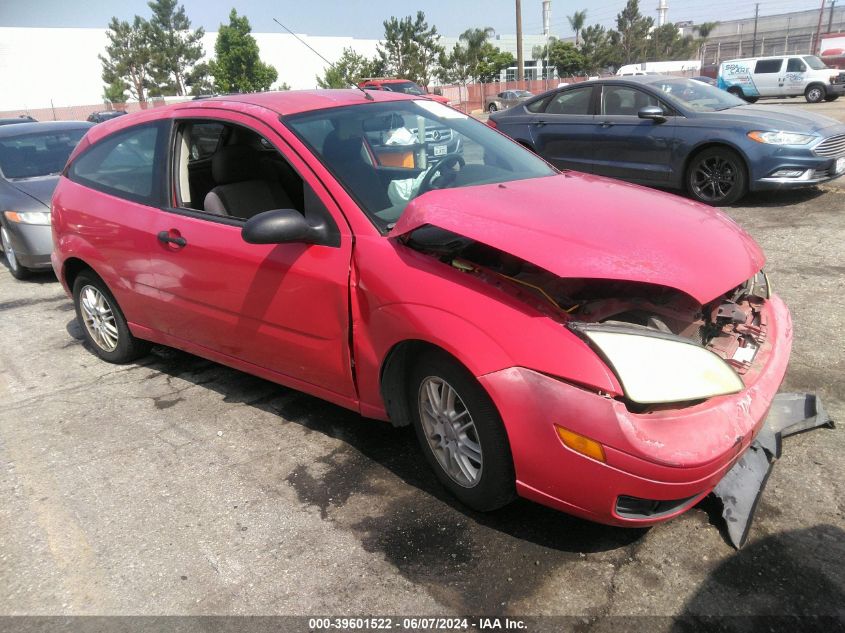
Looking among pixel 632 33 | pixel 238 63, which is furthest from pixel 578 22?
pixel 238 63

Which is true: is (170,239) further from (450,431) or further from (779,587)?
(779,587)

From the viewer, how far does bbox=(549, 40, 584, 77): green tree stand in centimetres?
6391

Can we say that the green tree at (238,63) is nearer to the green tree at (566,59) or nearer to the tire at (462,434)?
the green tree at (566,59)

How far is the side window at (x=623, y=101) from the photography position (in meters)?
8.40

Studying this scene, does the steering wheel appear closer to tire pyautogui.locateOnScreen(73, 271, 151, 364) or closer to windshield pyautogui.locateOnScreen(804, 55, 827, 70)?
tire pyautogui.locateOnScreen(73, 271, 151, 364)

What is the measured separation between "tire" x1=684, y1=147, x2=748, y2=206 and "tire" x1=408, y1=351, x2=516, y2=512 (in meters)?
6.36

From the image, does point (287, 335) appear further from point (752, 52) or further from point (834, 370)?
point (752, 52)

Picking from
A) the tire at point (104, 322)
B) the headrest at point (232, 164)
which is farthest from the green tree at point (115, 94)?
the headrest at point (232, 164)

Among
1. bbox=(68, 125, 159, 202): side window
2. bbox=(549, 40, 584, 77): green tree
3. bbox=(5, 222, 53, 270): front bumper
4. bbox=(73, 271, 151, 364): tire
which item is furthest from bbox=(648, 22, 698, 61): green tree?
bbox=(73, 271, 151, 364): tire

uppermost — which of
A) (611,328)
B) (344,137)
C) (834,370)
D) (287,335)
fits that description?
(344,137)

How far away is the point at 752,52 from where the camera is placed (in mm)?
66688

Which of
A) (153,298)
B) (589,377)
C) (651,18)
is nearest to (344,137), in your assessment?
(153,298)

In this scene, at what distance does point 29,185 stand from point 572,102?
6728 mm

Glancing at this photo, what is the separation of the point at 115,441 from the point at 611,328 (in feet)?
8.94
